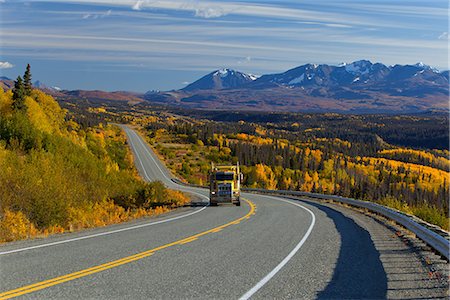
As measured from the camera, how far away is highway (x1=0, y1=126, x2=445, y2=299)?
852 cm

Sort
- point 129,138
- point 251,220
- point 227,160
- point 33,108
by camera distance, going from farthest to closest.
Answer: point 129,138
point 227,160
point 33,108
point 251,220

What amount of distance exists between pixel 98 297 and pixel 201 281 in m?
1.99

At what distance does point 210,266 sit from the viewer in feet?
34.7

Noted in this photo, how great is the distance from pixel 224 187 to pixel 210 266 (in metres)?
22.9

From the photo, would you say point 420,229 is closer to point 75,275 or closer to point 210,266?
point 210,266

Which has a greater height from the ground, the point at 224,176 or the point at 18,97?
the point at 18,97

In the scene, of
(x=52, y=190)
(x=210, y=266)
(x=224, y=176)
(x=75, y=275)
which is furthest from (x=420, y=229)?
(x=224, y=176)

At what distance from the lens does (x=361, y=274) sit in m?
10.4

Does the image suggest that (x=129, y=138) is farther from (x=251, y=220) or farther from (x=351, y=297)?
(x=351, y=297)

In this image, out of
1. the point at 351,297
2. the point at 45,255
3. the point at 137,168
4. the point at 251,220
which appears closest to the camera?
the point at 351,297

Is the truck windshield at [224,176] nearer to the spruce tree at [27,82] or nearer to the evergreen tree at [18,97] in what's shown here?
the evergreen tree at [18,97]

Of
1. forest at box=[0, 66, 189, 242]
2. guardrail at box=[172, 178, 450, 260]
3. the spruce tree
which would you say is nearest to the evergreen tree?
forest at box=[0, 66, 189, 242]

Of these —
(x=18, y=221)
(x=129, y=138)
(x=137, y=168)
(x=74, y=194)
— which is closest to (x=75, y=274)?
(x=18, y=221)

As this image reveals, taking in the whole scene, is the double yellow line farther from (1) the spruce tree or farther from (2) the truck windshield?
(1) the spruce tree
